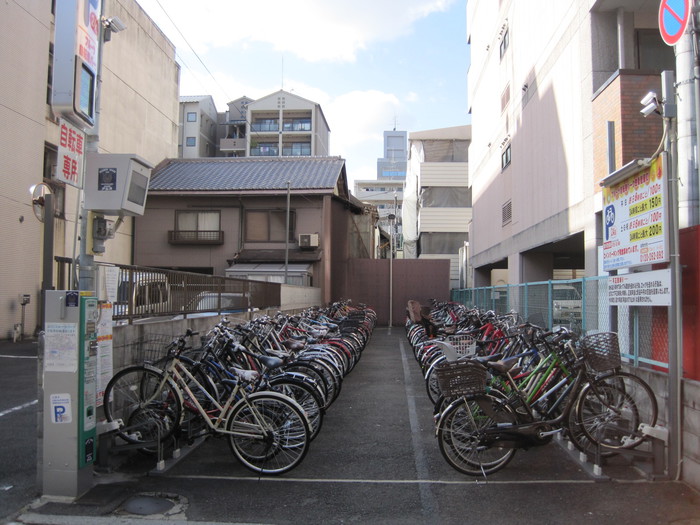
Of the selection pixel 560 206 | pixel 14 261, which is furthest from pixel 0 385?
pixel 560 206

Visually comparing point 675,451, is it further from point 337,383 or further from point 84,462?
point 84,462

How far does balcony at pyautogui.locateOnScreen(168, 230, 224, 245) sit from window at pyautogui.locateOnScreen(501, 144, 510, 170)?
11.9 metres

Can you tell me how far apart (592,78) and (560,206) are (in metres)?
2.56

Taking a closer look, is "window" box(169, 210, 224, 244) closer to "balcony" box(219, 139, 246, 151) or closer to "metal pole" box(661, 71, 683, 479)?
"metal pole" box(661, 71, 683, 479)

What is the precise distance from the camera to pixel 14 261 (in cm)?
1455

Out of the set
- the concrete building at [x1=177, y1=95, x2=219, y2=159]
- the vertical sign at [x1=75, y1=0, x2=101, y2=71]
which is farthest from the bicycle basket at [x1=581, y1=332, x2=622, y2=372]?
the concrete building at [x1=177, y1=95, x2=219, y2=159]

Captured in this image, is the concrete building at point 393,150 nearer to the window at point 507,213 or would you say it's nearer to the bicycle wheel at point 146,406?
the window at point 507,213

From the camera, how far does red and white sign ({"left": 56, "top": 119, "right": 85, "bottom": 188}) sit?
13.8 feet

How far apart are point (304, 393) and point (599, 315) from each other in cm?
386

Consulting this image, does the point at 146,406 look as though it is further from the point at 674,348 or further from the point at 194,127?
the point at 194,127

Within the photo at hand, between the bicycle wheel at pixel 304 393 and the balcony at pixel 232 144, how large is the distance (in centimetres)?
4777

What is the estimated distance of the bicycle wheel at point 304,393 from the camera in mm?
5367

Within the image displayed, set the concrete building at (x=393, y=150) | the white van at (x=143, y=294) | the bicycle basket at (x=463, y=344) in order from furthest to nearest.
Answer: the concrete building at (x=393, y=150), the bicycle basket at (x=463, y=344), the white van at (x=143, y=294)

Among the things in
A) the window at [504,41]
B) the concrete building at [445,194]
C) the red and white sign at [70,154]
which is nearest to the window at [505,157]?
the window at [504,41]
